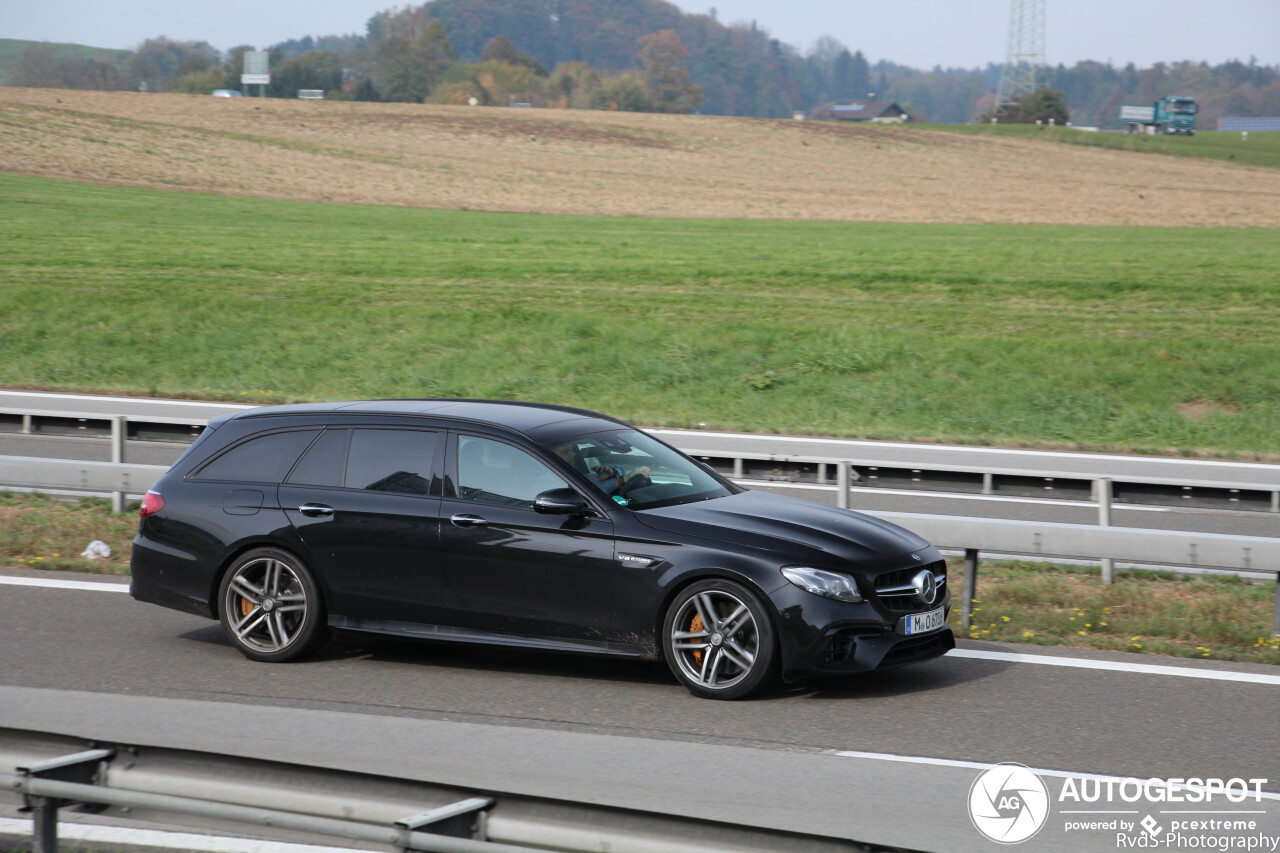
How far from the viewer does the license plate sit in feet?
22.6

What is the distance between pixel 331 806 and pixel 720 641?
3.27 meters

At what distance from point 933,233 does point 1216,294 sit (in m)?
16.8

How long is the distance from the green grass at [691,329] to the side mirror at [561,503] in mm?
10745

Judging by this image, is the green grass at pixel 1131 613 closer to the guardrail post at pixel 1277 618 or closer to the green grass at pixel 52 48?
the guardrail post at pixel 1277 618

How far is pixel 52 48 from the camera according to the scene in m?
144

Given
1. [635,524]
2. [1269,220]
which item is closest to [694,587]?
[635,524]

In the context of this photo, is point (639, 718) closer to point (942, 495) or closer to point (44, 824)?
point (44, 824)

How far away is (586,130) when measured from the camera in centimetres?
7662

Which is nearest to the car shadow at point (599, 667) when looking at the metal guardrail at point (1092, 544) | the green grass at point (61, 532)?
the metal guardrail at point (1092, 544)

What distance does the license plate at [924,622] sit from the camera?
6.90m

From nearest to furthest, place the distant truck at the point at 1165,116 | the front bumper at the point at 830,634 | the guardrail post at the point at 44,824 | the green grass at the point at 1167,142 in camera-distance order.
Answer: the guardrail post at the point at 44,824 < the front bumper at the point at 830,634 < the green grass at the point at 1167,142 < the distant truck at the point at 1165,116

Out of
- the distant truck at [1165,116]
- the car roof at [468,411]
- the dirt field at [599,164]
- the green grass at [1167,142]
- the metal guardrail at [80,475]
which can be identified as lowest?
the metal guardrail at [80,475]

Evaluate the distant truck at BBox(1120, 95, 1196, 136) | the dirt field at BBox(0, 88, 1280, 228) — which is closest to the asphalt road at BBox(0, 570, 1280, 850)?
the dirt field at BBox(0, 88, 1280, 228)

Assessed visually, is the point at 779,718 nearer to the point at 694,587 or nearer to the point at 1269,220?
the point at 694,587
